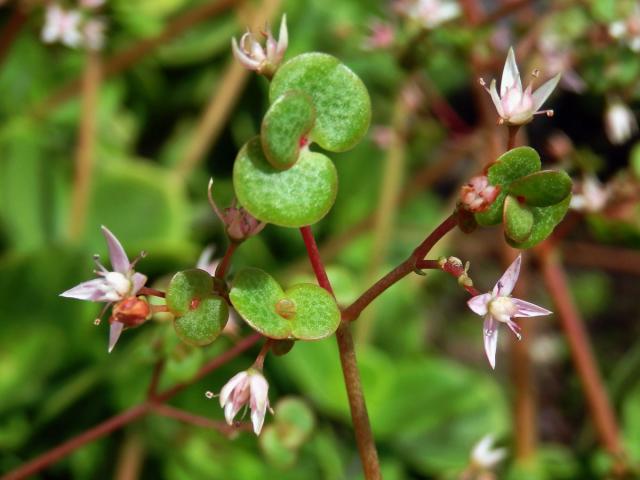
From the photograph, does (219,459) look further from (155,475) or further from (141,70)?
(141,70)

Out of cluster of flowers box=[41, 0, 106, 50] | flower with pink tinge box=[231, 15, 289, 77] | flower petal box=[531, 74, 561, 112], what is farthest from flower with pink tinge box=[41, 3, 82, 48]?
flower petal box=[531, 74, 561, 112]

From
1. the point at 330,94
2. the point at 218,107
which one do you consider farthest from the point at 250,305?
the point at 218,107

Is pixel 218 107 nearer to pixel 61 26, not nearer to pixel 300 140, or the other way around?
pixel 61 26

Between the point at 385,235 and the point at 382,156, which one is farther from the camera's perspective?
the point at 382,156

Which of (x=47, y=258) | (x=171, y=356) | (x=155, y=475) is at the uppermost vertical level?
(x=171, y=356)

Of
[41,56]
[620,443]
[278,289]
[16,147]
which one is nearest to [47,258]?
[16,147]

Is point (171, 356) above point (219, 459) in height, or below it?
above

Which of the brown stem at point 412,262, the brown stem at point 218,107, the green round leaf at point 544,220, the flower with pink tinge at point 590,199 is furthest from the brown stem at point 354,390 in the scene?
the brown stem at point 218,107

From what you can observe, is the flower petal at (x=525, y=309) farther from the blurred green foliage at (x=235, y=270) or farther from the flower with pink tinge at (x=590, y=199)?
the flower with pink tinge at (x=590, y=199)
